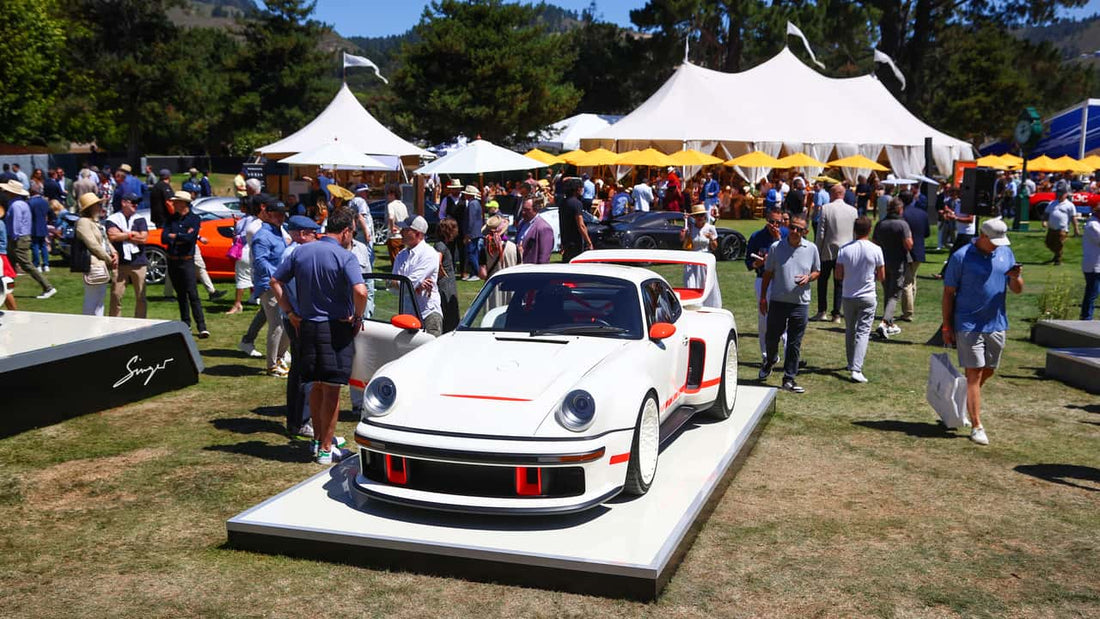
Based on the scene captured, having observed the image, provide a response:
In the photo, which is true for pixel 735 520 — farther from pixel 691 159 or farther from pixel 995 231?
pixel 691 159

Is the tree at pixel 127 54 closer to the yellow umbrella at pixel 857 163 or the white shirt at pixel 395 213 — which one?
the yellow umbrella at pixel 857 163

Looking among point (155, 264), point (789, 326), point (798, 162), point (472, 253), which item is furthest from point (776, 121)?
point (789, 326)

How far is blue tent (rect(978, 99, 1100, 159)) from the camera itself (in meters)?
51.0

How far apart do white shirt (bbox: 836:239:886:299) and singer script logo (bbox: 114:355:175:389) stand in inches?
292

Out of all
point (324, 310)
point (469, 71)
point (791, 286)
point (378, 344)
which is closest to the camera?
point (324, 310)

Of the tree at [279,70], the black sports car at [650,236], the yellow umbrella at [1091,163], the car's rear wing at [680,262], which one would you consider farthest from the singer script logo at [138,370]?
the tree at [279,70]

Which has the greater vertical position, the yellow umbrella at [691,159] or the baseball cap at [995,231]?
the yellow umbrella at [691,159]

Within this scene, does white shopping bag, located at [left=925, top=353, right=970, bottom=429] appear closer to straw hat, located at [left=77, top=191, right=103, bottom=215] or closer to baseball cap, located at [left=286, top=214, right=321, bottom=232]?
baseball cap, located at [left=286, top=214, right=321, bottom=232]

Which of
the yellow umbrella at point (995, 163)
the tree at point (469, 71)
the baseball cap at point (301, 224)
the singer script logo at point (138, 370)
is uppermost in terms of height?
the tree at point (469, 71)

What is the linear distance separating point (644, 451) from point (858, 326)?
571cm

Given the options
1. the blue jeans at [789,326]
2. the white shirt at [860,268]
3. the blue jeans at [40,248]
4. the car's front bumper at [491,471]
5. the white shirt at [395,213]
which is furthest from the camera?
the blue jeans at [40,248]

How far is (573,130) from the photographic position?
5225cm

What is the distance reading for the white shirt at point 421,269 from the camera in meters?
9.30

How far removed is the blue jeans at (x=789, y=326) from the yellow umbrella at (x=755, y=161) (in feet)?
90.5
